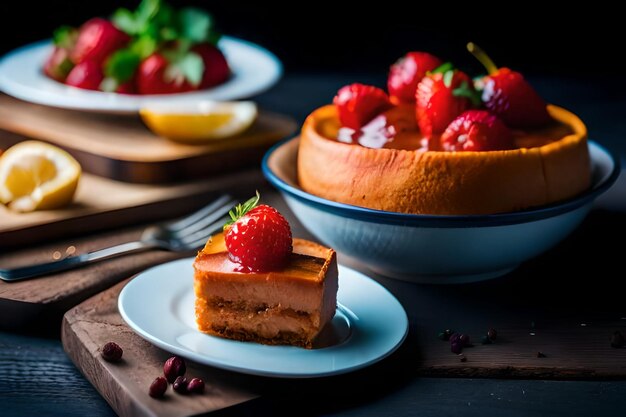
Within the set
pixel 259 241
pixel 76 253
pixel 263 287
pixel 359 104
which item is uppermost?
pixel 359 104

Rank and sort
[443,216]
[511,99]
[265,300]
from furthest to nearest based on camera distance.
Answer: [511,99]
[443,216]
[265,300]

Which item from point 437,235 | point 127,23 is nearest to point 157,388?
point 437,235

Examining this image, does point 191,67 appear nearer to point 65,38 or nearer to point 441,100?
point 65,38

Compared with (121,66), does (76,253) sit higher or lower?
lower

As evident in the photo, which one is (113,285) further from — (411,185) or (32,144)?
(411,185)

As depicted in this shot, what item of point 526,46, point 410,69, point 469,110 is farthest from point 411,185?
point 526,46

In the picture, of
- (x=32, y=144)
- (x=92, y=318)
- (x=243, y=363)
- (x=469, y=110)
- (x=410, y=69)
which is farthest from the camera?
(x=32, y=144)

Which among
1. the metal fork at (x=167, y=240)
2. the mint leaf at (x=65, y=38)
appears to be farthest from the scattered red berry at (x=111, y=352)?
the mint leaf at (x=65, y=38)
